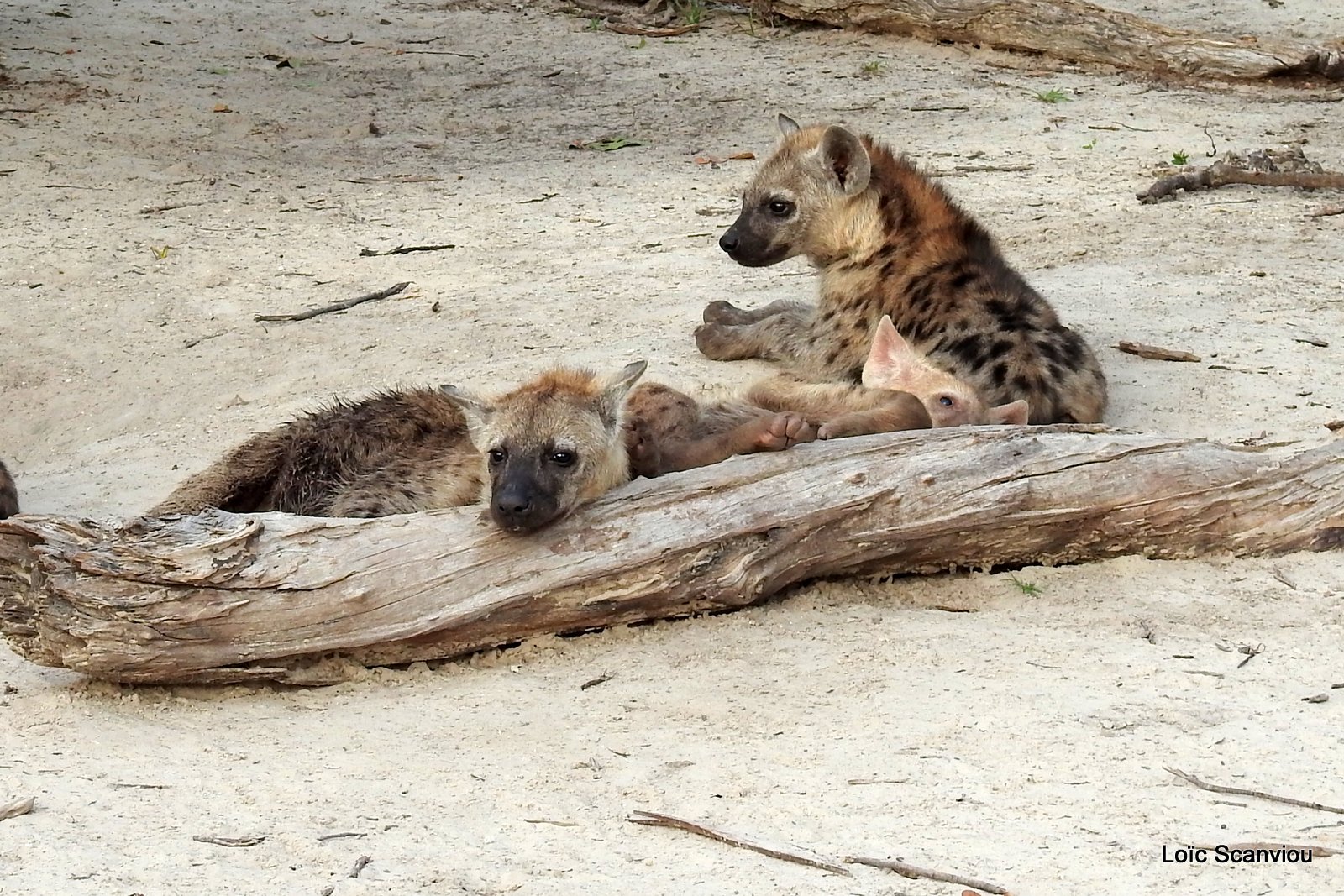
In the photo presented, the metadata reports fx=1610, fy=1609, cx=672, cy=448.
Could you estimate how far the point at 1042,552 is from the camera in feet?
11.2

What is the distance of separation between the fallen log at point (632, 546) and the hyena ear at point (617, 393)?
0.55 feet

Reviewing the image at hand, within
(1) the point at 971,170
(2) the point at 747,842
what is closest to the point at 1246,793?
(2) the point at 747,842

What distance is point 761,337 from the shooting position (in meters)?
5.00

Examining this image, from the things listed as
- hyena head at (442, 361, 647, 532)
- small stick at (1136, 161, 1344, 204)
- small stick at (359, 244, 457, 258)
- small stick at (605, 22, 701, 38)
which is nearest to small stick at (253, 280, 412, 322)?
small stick at (359, 244, 457, 258)

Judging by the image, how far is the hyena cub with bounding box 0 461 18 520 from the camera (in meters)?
4.05

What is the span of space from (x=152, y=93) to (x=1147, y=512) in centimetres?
611

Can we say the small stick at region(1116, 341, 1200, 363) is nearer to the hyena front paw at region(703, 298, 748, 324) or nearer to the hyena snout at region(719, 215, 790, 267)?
the hyena snout at region(719, 215, 790, 267)

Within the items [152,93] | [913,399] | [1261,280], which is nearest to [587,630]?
[913,399]

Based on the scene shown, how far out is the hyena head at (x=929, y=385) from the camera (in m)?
3.75

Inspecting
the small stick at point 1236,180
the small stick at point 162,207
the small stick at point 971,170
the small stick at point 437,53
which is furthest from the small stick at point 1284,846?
the small stick at point 437,53

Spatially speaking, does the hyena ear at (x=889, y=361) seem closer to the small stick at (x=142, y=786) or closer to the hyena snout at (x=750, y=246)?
the hyena snout at (x=750, y=246)

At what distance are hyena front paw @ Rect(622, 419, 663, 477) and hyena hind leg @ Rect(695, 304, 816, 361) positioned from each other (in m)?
1.27

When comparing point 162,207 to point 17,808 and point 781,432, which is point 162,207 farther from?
point 17,808

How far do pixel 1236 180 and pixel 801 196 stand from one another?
2.41 meters
